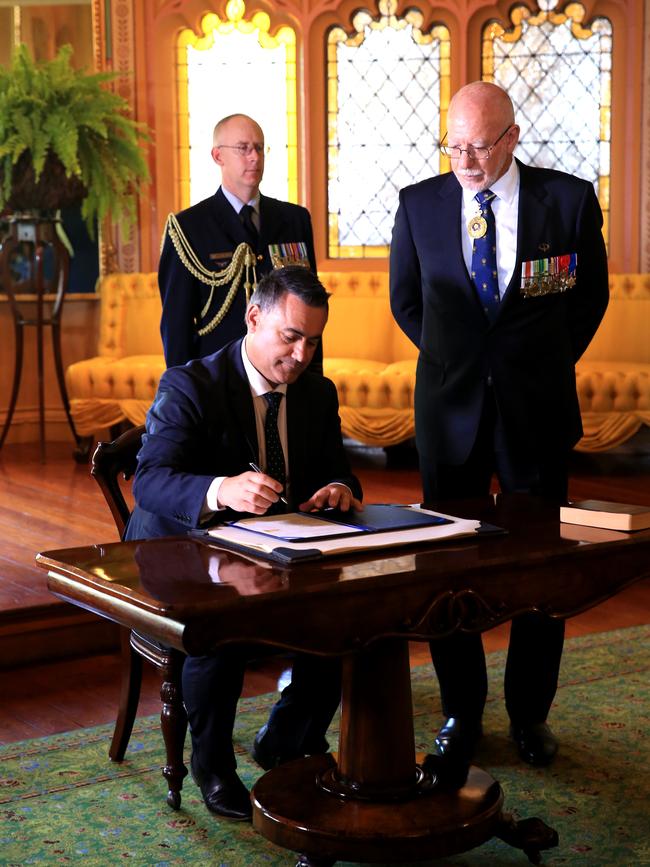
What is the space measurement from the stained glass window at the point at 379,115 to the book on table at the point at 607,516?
211 inches

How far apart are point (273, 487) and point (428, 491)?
808 mm

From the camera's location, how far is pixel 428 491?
2.95m

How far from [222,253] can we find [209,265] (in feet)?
0.20

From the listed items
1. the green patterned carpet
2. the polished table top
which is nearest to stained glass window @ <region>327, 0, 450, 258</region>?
the green patterned carpet

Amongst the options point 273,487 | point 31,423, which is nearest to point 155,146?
point 31,423

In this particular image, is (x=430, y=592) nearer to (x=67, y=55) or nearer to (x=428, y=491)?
(x=428, y=491)

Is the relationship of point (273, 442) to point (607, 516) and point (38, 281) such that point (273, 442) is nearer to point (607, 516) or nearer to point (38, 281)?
point (607, 516)

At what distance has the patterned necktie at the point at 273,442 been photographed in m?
2.58

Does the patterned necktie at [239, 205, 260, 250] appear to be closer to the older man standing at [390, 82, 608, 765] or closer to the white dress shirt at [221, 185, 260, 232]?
the white dress shirt at [221, 185, 260, 232]

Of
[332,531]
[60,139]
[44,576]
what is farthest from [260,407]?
[60,139]

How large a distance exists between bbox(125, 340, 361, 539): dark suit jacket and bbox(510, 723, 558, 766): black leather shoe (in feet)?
2.38

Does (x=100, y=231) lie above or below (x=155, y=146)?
below

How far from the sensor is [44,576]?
13.1ft

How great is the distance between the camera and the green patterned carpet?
2.36m
